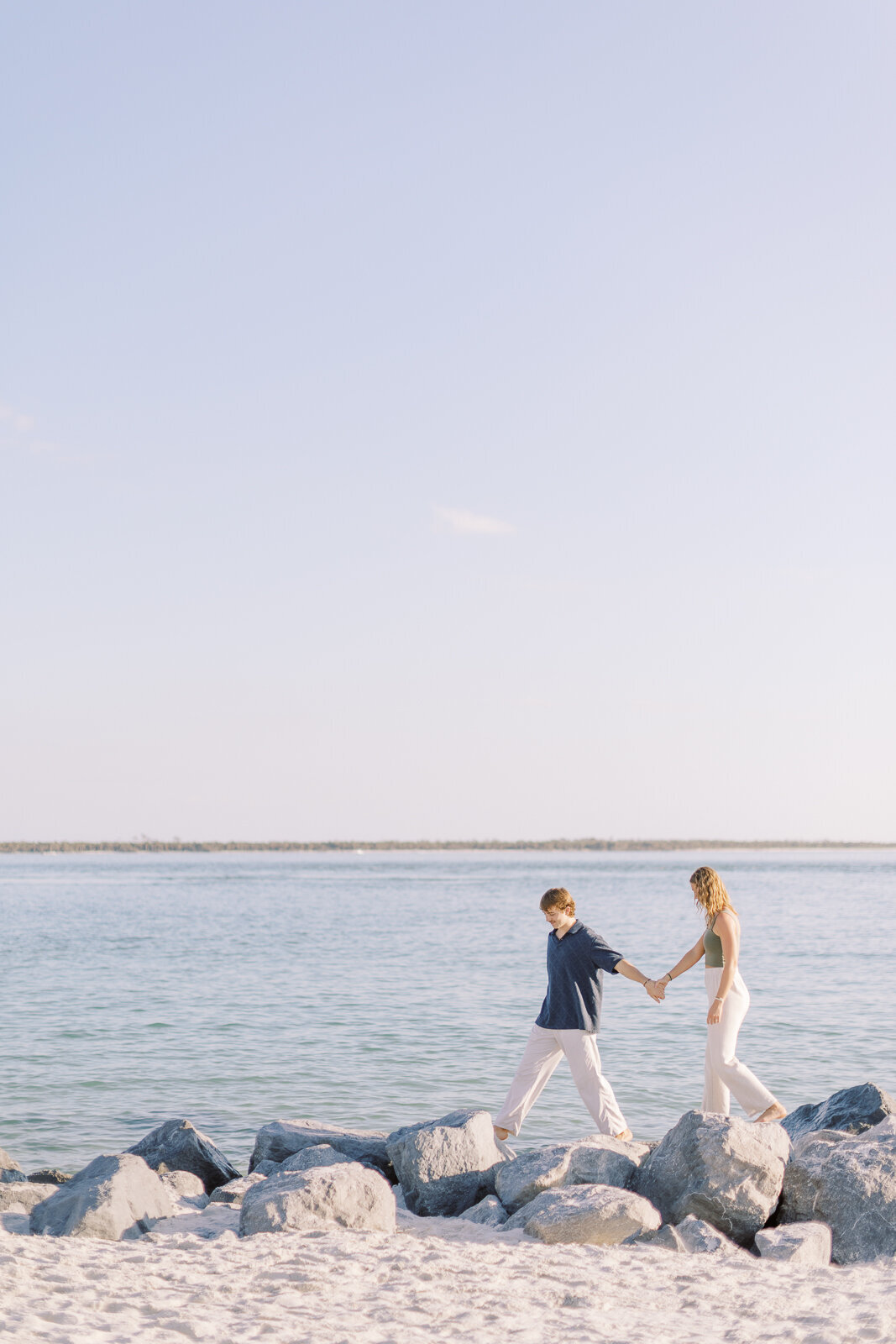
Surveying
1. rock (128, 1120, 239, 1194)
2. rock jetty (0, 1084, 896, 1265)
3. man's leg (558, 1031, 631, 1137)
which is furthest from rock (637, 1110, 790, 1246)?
rock (128, 1120, 239, 1194)

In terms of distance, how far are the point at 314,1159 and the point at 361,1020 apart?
1000 centimetres

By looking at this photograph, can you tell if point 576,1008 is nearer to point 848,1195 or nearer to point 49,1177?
point 848,1195

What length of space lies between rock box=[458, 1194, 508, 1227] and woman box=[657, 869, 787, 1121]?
166 cm

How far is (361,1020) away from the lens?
59.3 ft

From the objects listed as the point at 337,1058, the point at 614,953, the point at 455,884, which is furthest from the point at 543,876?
the point at 614,953

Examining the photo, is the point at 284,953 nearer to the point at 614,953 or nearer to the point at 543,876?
the point at 614,953

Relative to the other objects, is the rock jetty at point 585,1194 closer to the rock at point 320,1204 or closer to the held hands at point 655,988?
the rock at point 320,1204

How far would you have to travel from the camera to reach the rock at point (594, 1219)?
22.4 feet

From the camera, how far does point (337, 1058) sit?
15062 mm

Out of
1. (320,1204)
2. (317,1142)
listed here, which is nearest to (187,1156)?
(317,1142)

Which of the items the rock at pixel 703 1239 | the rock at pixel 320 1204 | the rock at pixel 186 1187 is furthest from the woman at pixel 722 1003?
the rock at pixel 186 1187

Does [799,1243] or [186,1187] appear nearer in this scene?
[799,1243]

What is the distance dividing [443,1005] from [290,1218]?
12.5 m

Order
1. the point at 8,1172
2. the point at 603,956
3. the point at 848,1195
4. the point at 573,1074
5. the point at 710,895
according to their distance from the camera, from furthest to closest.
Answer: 1. the point at 8,1172
2. the point at 573,1074
3. the point at 603,956
4. the point at 710,895
5. the point at 848,1195
